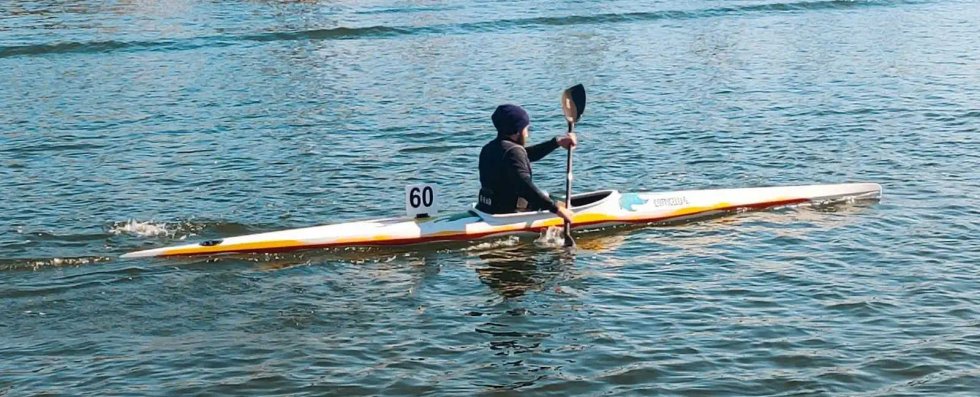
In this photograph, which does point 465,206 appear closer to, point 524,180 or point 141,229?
point 524,180

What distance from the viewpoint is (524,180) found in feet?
48.3

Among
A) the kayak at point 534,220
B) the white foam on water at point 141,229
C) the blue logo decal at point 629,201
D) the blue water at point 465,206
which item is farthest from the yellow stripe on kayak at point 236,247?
the blue logo decal at point 629,201

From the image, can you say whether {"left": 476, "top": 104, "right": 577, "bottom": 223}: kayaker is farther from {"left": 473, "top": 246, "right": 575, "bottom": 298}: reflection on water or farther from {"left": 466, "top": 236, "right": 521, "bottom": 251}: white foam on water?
{"left": 473, "top": 246, "right": 575, "bottom": 298}: reflection on water

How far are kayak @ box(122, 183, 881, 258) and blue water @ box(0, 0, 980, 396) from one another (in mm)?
165

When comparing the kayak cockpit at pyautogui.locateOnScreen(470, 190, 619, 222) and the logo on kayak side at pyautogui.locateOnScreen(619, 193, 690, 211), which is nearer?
the kayak cockpit at pyautogui.locateOnScreen(470, 190, 619, 222)

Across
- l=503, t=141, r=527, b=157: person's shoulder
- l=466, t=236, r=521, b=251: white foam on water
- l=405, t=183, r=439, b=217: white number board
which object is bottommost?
l=466, t=236, r=521, b=251: white foam on water

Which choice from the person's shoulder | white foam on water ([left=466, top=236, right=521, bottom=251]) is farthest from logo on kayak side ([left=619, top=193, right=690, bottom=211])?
the person's shoulder

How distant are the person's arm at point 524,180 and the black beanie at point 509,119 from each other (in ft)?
0.74

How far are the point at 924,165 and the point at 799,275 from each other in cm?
636

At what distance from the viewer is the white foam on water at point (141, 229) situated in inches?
620

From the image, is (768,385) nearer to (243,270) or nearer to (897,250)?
(897,250)

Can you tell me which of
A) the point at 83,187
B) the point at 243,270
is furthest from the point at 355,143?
the point at 243,270

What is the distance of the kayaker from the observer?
1459cm

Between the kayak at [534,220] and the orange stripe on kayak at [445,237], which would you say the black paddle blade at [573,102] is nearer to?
the kayak at [534,220]
